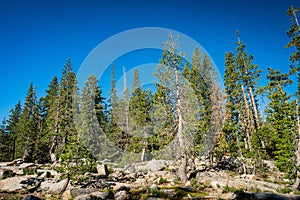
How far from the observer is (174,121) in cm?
1712

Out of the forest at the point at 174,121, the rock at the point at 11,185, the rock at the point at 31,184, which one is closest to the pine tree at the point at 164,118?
the forest at the point at 174,121

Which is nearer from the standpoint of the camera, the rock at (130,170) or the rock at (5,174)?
the rock at (5,174)

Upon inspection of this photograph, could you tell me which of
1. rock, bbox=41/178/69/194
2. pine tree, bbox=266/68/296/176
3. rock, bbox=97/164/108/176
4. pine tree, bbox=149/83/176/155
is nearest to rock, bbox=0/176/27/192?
rock, bbox=41/178/69/194

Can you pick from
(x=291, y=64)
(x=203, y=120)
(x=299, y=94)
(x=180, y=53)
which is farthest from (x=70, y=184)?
(x=291, y=64)

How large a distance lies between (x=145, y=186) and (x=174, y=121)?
5442 millimetres

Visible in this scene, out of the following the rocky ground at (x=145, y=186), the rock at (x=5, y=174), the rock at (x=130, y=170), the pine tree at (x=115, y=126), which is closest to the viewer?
the rocky ground at (x=145, y=186)

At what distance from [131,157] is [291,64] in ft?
65.9

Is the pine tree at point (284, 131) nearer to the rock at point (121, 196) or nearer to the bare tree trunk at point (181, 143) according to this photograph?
the bare tree trunk at point (181, 143)

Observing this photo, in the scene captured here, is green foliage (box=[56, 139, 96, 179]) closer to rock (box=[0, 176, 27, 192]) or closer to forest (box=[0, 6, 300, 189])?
forest (box=[0, 6, 300, 189])

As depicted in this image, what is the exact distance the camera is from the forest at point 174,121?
16391 mm

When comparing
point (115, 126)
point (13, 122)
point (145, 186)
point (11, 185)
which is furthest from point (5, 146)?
point (145, 186)

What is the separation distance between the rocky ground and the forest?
1341mm

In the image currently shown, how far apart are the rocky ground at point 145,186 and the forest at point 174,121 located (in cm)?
134

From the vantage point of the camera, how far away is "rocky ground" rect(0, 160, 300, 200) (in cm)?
1105
